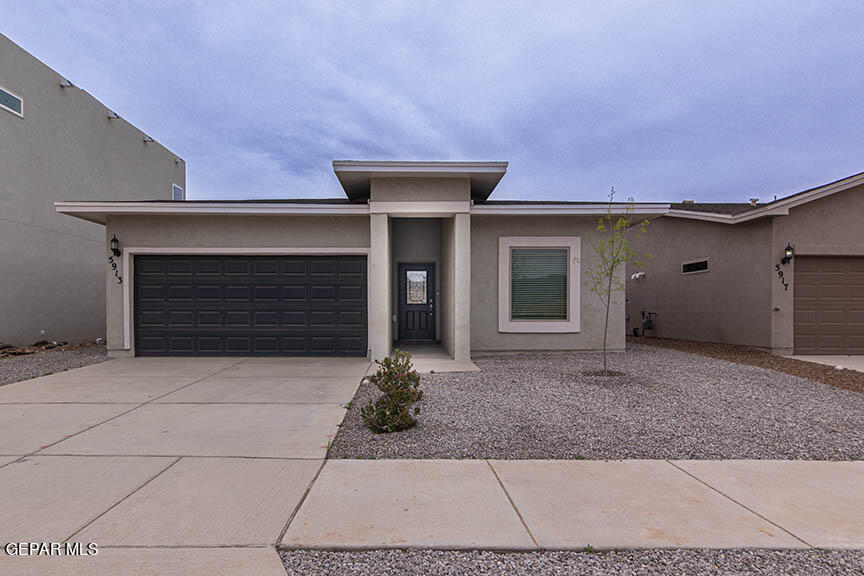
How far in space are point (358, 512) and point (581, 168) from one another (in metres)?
55.5

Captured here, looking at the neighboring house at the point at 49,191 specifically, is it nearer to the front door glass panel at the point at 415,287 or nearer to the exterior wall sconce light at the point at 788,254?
the front door glass panel at the point at 415,287

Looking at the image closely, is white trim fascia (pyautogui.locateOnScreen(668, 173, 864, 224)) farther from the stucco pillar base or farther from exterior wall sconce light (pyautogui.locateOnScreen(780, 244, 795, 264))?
the stucco pillar base

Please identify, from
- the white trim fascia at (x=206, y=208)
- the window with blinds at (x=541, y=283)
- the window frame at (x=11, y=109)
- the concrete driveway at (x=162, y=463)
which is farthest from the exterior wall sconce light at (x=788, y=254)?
the window frame at (x=11, y=109)

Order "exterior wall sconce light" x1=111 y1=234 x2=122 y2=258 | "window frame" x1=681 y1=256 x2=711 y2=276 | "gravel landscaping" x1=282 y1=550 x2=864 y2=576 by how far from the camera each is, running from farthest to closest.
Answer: "window frame" x1=681 y1=256 x2=711 y2=276, "exterior wall sconce light" x1=111 y1=234 x2=122 y2=258, "gravel landscaping" x1=282 y1=550 x2=864 y2=576

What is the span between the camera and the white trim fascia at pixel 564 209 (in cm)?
842

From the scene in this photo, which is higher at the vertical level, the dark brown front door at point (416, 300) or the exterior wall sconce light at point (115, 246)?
the exterior wall sconce light at point (115, 246)

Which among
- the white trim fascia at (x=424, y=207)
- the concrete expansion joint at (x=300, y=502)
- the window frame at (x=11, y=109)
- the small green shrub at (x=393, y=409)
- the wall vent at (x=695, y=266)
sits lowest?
the concrete expansion joint at (x=300, y=502)

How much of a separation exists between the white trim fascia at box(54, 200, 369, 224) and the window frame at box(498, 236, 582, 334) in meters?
3.13

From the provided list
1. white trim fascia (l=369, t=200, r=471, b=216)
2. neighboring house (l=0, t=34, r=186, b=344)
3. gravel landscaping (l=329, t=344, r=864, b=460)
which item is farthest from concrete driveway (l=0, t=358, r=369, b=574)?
neighboring house (l=0, t=34, r=186, b=344)

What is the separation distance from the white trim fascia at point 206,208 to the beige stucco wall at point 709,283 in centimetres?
894

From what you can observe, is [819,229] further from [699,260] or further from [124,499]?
[124,499]

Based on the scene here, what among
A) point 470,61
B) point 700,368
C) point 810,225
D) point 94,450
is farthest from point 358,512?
point 470,61

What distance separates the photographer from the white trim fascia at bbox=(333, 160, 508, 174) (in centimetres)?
773

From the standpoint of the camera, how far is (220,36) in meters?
12.2
